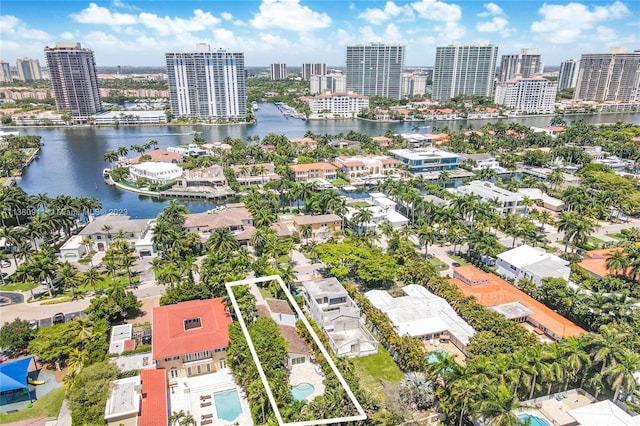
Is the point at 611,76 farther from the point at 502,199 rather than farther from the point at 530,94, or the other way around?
the point at 502,199

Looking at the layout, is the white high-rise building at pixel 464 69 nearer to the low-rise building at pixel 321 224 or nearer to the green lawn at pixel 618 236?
the green lawn at pixel 618 236

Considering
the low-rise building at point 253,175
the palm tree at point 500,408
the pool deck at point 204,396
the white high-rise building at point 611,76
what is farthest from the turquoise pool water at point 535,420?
the white high-rise building at point 611,76

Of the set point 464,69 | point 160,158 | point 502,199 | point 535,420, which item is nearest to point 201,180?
point 160,158

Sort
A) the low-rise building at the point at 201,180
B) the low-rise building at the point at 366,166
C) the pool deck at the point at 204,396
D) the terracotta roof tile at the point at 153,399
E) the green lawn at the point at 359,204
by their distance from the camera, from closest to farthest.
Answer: the terracotta roof tile at the point at 153,399 < the pool deck at the point at 204,396 < the green lawn at the point at 359,204 < the low-rise building at the point at 201,180 < the low-rise building at the point at 366,166

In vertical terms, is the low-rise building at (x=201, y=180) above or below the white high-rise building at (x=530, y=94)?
below

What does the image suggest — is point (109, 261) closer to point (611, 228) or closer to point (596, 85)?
point (611, 228)

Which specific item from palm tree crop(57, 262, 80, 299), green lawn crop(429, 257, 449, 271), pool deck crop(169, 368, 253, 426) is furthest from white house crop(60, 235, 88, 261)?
green lawn crop(429, 257, 449, 271)
